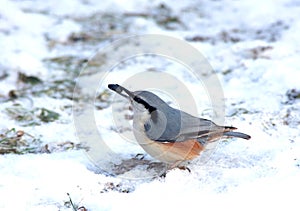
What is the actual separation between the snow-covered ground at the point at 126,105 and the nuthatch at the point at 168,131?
14 centimetres

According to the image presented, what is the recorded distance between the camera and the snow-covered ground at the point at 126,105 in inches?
125

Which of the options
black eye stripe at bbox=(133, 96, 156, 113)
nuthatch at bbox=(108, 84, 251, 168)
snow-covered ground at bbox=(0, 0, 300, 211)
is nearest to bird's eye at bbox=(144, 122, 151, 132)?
nuthatch at bbox=(108, 84, 251, 168)

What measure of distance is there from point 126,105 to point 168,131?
140 centimetres

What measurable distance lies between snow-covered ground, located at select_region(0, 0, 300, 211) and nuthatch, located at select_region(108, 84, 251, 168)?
14cm

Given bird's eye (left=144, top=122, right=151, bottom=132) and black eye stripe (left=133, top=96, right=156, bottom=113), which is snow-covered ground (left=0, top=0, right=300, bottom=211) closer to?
bird's eye (left=144, top=122, right=151, bottom=132)

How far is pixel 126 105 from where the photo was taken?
480 centimetres

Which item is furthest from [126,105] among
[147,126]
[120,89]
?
[147,126]

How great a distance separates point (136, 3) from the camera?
6.96m

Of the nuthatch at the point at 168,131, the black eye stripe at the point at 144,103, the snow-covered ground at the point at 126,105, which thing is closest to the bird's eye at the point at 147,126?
the nuthatch at the point at 168,131

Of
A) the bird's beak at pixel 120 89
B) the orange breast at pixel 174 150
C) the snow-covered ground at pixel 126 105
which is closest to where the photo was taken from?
the snow-covered ground at pixel 126 105

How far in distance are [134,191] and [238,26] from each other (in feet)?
11.6

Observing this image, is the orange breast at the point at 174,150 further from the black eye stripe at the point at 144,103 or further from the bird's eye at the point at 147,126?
the black eye stripe at the point at 144,103

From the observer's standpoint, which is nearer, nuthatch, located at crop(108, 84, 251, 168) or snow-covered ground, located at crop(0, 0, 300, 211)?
snow-covered ground, located at crop(0, 0, 300, 211)

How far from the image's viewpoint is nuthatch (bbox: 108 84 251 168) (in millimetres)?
3416
